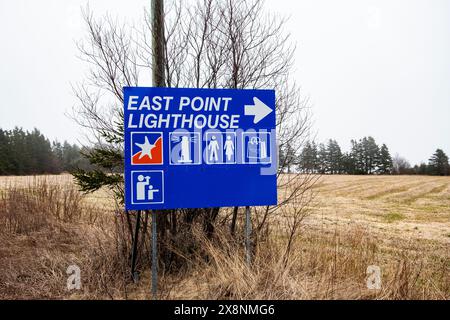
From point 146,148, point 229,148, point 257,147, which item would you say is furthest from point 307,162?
point 146,148

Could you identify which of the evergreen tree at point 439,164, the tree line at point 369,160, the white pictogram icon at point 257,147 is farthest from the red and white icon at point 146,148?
the evergreen tree at point 439,164

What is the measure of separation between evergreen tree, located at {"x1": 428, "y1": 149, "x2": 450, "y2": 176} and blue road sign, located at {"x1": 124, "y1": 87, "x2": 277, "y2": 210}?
274ft

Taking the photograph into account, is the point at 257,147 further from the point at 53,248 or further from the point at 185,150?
the point at 53,248

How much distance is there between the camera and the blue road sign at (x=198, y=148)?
407 centimetres

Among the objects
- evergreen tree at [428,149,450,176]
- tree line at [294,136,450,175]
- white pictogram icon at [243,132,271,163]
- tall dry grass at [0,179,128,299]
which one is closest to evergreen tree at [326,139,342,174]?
tree line at [294,136,450,175]

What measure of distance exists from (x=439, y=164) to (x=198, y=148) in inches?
3474

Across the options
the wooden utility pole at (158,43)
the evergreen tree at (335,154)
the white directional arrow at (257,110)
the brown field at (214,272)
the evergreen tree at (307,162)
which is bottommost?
the brown field at (214,272)

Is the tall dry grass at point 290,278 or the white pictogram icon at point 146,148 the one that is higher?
the white pictogram icon at point 146,148

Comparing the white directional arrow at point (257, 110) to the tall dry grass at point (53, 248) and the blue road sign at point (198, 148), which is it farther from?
the tall dry grass at point (53, 248)

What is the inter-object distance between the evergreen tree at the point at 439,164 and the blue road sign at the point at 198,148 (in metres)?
83.4

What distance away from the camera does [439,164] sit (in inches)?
3044

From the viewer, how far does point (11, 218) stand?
27.0 ft

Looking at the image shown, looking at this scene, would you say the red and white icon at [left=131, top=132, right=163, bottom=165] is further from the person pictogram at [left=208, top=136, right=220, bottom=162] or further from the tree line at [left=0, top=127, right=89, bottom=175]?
the tree line at [left=0, top=127, right=89, bottom=175]
